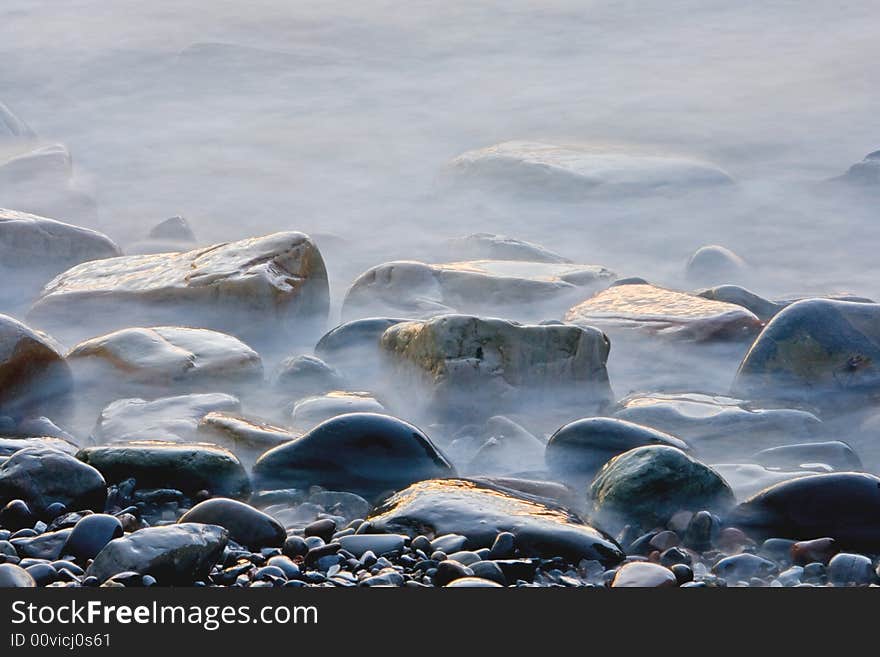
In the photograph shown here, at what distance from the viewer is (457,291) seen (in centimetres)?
564

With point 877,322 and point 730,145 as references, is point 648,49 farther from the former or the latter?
point 877,322

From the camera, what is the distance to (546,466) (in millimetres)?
3641

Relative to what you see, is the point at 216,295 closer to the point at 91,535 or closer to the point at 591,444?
the point at 591,444

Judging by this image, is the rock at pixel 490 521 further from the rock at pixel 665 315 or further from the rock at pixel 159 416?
the rock at pixel 665 315

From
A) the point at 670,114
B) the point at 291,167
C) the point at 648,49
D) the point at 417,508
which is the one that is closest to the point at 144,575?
the point at 417,508

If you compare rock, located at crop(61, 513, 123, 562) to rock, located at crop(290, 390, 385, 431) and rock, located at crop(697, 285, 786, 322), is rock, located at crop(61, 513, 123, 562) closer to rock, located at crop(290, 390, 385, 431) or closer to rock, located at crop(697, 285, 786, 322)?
rock, located at crop(290, 390, 385, 431)

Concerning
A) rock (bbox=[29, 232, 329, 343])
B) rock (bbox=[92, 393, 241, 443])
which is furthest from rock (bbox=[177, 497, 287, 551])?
rock (bbox=[29, 232, 329, 343])

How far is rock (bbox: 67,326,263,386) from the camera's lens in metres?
4.28

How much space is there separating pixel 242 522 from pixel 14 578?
0.60 m

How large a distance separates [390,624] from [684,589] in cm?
70

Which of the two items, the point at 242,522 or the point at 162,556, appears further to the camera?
the point at 242,522

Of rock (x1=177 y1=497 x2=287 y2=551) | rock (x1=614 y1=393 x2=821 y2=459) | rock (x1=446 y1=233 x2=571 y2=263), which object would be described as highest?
rock (x1=177 y1=497 x2=287 y2=551)

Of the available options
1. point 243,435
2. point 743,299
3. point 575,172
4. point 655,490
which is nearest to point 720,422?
point 655,490

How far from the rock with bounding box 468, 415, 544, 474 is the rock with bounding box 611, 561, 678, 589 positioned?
939 mm
